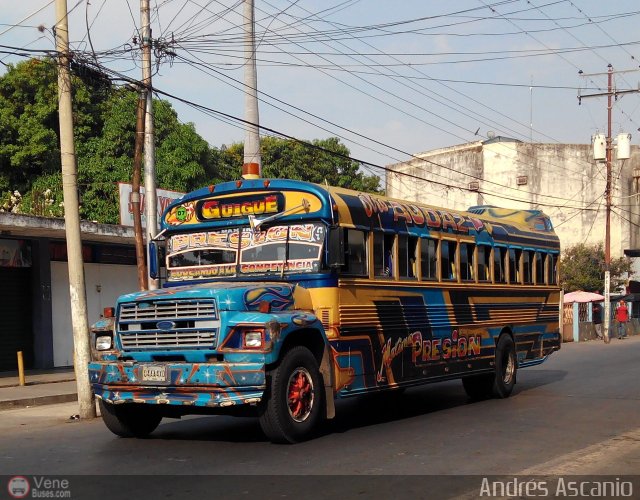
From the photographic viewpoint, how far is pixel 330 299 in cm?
979

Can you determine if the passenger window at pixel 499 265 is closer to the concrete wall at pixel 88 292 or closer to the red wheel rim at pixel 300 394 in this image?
the red wheel rim at pixel 300 394

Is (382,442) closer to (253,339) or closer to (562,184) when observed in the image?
(253,339)

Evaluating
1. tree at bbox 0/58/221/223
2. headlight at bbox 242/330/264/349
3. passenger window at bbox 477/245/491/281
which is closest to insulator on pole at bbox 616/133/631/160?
tree at bbox 0/58/221/223

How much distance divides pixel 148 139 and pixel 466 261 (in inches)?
318

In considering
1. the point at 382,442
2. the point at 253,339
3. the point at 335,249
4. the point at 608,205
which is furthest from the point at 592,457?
the point at 608,205

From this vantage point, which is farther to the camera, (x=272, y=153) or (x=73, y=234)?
(x=272, y=153)

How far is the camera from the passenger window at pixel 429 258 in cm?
1202

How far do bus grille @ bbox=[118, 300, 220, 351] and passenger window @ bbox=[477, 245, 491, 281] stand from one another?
20.3 feet

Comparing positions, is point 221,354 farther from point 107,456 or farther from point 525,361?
point 525,361

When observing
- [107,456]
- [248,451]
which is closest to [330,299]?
[248,451]

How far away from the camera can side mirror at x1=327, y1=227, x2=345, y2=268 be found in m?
9.66

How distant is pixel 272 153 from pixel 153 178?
28652 mm

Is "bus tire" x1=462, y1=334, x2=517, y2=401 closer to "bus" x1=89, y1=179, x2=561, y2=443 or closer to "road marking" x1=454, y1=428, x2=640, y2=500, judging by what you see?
"bus" x1=89, y1=179, x2=561, y2=443

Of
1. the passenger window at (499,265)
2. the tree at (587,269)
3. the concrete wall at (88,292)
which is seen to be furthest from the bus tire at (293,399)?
the tree at (587,269)
